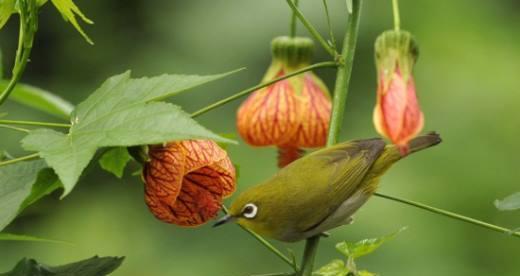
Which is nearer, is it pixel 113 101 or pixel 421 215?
pixel 113 101

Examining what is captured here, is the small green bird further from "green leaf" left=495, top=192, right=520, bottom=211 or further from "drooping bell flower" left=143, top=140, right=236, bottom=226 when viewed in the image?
"green leaf" left=495, top=192, right=520, bottom=211

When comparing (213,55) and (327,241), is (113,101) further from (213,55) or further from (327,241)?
(213,55)

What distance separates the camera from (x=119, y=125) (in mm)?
975

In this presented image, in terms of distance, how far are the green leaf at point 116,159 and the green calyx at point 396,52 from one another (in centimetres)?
29

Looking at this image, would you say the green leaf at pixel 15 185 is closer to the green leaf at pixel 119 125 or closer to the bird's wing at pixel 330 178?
the green leaf at pixel 119 125

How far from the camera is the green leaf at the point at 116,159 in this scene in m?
1.24

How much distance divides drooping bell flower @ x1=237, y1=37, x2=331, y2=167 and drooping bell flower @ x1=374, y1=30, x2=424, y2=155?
0.66ft

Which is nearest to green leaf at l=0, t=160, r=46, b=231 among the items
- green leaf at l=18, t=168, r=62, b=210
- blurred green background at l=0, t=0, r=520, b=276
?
green leaf at l=18, t=168, r=62, b=210

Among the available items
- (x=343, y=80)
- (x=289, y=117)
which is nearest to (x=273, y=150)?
(x=289, y=117)

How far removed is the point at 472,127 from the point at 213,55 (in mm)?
815

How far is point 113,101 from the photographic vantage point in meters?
1.03

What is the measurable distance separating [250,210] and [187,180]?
0.12 meters

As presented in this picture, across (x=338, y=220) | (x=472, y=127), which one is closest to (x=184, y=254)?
(x=472, y=127)

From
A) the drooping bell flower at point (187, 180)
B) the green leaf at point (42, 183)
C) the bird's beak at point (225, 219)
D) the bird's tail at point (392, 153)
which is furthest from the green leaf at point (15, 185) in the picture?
the bird's tail at point (392, 153)
